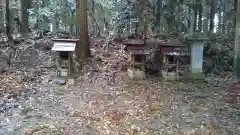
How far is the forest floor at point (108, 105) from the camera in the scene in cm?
546

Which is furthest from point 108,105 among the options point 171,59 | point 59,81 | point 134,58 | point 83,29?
point 83,29

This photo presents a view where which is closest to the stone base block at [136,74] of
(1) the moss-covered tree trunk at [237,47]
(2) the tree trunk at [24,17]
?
(1) the moss-covered tree trunk at [237,47]

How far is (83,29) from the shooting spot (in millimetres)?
9062

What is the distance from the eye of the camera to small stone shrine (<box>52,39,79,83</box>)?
771cm

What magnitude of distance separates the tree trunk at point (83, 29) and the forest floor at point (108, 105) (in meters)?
0.51

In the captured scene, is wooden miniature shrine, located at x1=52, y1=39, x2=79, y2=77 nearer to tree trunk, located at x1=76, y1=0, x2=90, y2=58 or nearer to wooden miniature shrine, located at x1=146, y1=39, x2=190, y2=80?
tree trunk, located at x1=76, y1=0, x2=90, y2=58

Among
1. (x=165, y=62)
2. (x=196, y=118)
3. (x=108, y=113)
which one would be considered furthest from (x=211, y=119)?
(x=165, y=62)

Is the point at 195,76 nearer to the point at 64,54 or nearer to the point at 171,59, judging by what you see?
the point at 171,59

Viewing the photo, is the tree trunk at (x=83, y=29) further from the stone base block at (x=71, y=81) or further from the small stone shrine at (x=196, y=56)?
the small stone shrine at (x=196, y=56)

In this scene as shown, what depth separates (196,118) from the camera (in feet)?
19.4

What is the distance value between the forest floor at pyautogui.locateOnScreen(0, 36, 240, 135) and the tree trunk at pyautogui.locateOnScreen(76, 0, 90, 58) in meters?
0.51

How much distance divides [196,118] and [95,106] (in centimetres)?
198

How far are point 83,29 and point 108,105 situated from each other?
3.33m

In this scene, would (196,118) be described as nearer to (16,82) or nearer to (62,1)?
(16,82)
